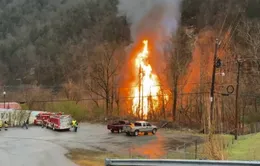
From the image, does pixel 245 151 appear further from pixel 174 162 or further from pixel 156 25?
pixel 156 25

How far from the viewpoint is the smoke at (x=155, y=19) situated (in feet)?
205

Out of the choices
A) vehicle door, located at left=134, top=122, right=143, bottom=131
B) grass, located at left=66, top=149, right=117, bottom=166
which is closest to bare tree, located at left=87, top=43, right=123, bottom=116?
vehicle door, located at left=134, top=122, right=143, bottom=131

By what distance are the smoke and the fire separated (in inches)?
97.0

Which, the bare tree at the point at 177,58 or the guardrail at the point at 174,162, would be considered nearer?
the guardrail at the point at 174,162

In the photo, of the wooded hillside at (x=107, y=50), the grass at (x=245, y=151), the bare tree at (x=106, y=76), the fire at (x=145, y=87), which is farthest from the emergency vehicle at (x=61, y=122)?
the bare tree at (x=106, y=76)

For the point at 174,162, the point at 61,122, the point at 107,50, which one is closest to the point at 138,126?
the point at 61,122

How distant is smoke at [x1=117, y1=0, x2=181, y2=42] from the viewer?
62.4 meters

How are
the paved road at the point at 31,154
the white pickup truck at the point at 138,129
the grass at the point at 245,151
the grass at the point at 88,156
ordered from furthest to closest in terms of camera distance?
the white pickup truck at the point at 138,129, the grass at the point at 88,156, the paved road at the point at 31,154, the grass at the point at 245,151

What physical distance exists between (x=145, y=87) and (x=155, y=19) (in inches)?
466

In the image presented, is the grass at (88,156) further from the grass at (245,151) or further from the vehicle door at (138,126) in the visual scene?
the vehicle door at (138,126)

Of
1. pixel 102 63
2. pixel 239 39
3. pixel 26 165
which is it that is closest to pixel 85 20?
pixel 102 63

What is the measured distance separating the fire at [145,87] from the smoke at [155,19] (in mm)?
2463

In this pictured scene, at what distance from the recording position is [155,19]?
63438 millimetres

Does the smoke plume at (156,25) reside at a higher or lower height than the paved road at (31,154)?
higher
